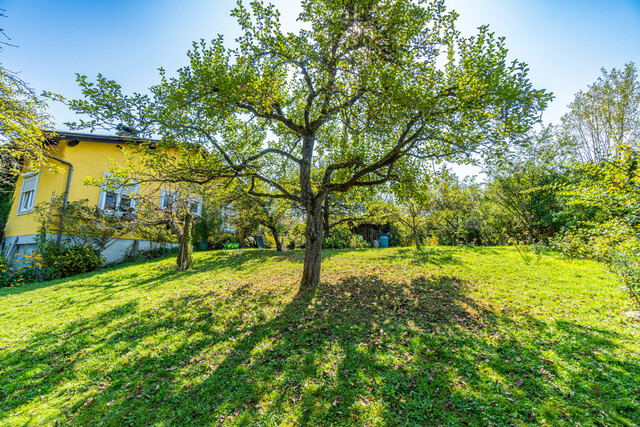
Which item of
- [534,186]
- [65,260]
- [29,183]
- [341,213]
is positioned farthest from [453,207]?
[29,183]

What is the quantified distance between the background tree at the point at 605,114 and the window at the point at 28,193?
31844 millimetres

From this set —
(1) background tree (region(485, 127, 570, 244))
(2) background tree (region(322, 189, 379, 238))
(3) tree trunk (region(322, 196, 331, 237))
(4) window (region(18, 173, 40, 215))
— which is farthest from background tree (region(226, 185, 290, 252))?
(1) background tree (region(485, 127, 570, 244))

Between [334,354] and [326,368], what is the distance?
1.33 feet

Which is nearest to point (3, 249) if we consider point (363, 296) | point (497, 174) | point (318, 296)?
point (318, 296)

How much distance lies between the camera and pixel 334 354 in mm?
4500

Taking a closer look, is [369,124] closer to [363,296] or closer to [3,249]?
[363,296]

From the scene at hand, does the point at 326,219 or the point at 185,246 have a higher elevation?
the point at 326,219

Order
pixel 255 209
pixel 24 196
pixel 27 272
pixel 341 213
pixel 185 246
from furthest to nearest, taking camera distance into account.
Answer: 1. pixel 341 213
2. pixel 255 209
3. pixel 24 196
4. pixel 27 272
5. pixel 185 246

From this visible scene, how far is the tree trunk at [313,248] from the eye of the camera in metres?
7.89

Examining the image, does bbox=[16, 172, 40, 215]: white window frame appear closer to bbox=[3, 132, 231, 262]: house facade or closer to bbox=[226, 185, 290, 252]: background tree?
bbox=[3, 132, 231, 262]: house facade

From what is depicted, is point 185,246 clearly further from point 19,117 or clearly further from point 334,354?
point 334,354

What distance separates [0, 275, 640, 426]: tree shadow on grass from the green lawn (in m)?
0.02

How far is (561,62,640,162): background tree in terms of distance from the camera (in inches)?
630

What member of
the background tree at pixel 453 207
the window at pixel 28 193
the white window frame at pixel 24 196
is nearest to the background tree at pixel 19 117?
the white window frame at pixel 24 196
